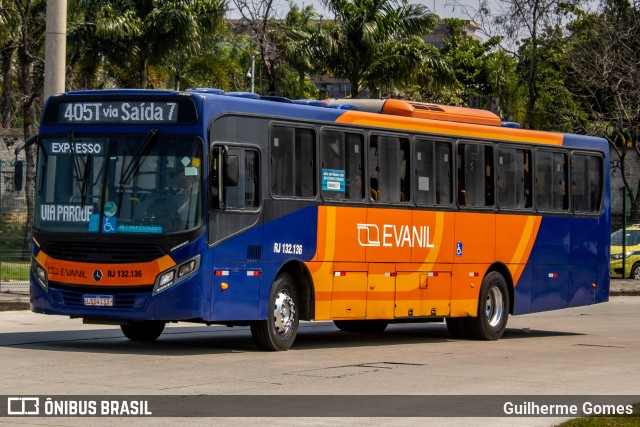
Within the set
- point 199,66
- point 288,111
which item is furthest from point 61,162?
point 199,66

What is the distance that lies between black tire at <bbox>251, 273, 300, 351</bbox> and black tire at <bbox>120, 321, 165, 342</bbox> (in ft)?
6.14

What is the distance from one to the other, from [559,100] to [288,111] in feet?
108

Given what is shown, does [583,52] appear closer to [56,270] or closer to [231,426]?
[56,270]

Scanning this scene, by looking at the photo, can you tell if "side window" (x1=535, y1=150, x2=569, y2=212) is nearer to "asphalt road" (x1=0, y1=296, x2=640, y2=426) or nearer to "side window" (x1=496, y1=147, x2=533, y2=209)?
"side window" (x1=496, y1=147, x2=533, y2=209)

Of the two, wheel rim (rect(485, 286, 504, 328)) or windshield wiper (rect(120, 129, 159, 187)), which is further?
wheel rim (rect(485, 286, 504, 328))

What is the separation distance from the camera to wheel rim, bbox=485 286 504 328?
825 inches

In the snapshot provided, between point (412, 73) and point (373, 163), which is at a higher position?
point (412, 73)

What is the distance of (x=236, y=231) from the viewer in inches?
641

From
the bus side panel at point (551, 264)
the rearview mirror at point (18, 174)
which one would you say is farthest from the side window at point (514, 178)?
the rearview mirror at point (18, 174)

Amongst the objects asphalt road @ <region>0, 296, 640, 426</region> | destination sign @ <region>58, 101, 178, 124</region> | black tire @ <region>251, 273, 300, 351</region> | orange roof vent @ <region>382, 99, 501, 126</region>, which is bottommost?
asphalt road @ <region>0, 296, 640, 426</region>

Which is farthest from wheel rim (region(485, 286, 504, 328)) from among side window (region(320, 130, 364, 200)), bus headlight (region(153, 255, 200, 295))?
bus headlight (region(153, 255, 200, 295))

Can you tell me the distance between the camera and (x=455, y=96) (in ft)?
230

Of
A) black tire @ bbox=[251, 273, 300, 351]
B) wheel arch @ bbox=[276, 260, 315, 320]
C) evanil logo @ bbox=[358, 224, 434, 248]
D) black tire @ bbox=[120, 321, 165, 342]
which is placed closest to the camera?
black tire @ bbox=[251, 273, 300, 351]

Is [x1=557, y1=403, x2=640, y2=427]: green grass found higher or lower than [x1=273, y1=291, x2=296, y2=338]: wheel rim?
lower
